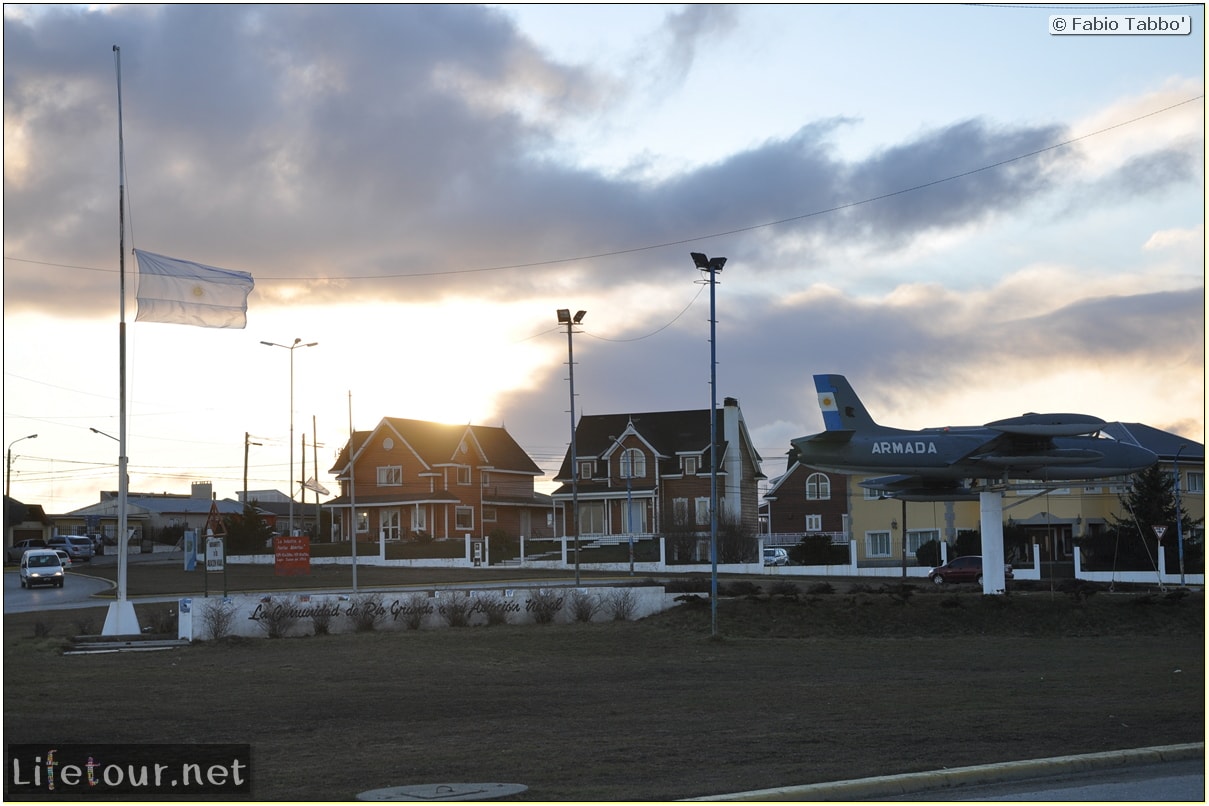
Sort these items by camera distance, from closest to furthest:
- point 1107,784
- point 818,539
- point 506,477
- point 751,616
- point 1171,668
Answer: point 1107,784
point 1171,668
point 751,616
point 818,539
point 506,477

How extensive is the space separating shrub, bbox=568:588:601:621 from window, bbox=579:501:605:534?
160 ft

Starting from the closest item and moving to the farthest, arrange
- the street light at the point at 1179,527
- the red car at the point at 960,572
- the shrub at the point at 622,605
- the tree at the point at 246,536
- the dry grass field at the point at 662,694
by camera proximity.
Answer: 1. the dry grass field at the point at 662,694
2. the shrub at the point at 622,605
3. the street light at the point at 1179,527
4. the red car at the point at 960,572
5. the tree at the point at 246,536

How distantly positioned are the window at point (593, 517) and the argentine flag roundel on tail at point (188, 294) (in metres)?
57.7

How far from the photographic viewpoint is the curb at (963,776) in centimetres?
1145

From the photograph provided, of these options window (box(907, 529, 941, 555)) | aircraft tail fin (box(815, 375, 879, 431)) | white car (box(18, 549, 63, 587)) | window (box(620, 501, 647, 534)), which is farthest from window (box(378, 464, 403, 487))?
aircraft tail fin (box(815, 375, 879, 431))

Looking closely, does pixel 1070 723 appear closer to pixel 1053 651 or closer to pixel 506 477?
pixel 1053 651

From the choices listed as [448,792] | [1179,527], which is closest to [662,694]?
[448,792]

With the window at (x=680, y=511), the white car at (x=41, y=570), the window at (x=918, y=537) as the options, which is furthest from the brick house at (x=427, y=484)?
the white car at (x=41, y=570)

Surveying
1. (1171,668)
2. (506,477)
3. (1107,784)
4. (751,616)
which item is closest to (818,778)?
(1107,784)

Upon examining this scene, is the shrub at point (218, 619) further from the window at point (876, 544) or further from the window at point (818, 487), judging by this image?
the window at point (818, 487)

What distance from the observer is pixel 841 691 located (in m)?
20.7

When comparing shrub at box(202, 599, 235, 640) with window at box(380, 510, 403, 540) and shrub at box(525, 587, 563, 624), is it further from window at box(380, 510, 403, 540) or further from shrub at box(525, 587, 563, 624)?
window at box(380, 510, 403, 540)

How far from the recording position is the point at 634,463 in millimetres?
85688

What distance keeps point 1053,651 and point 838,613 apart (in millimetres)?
6860
